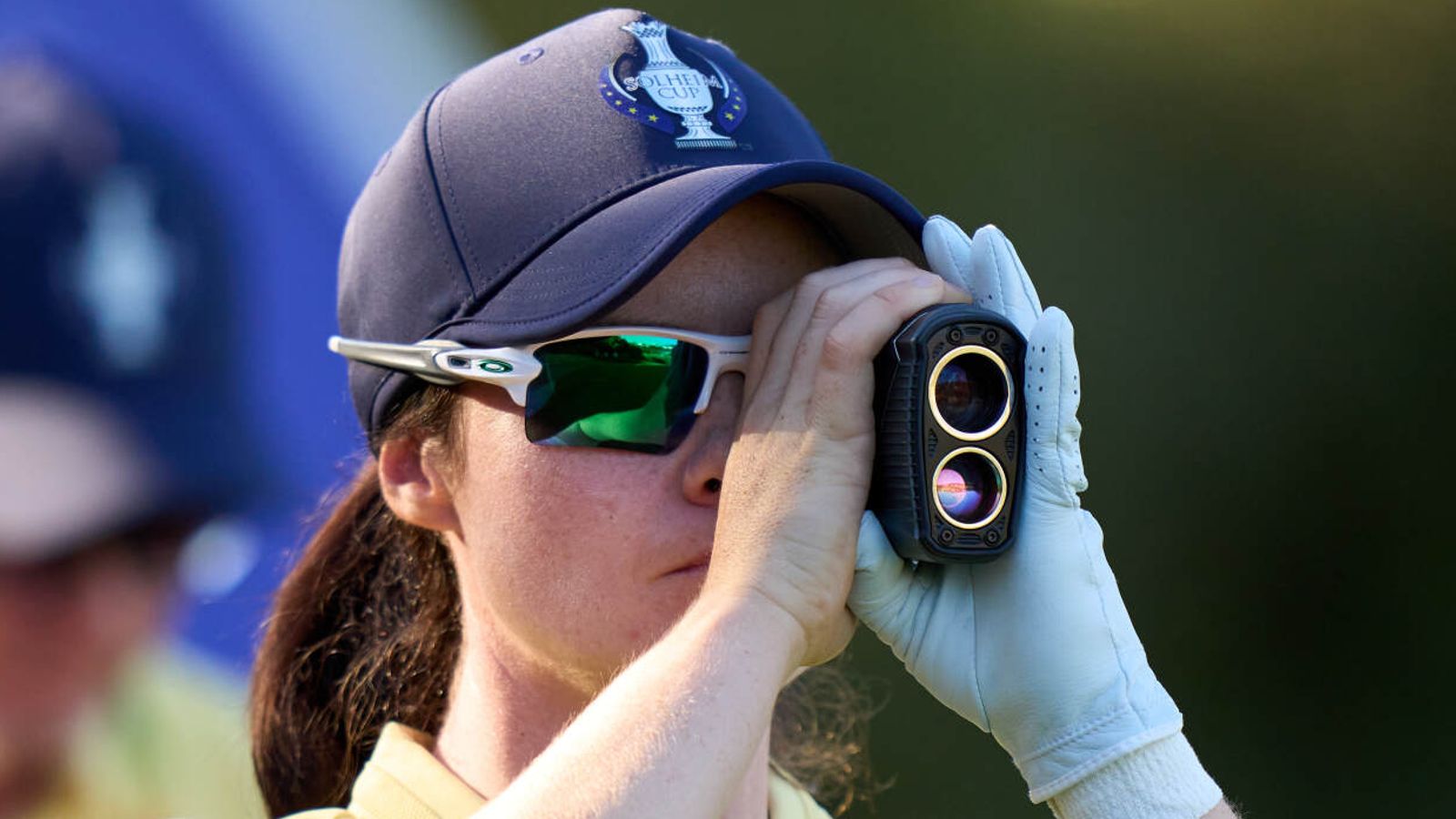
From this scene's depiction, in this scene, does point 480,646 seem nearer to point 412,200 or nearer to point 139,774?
point 412,200

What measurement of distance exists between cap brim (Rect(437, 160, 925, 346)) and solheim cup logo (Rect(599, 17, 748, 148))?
9cm

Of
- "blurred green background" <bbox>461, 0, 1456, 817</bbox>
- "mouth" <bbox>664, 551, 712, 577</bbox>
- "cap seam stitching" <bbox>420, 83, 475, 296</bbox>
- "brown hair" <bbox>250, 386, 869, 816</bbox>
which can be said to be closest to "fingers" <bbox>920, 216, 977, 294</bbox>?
"mouth" <bbox>664, 551, 712, 577</bbox>

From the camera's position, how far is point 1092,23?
104 inches

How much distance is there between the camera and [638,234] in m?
1.35

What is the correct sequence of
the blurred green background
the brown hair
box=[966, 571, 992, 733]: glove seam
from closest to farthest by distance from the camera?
box=[966, 571, 992, 733]: glove seam, the brown hair, the blurred green background

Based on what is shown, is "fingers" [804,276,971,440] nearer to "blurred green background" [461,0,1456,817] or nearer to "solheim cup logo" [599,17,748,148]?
"solheim cup logo" [599,17,748,148]

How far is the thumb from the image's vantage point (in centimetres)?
129

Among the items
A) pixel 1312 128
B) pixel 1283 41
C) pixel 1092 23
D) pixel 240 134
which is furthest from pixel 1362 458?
pixel 240 134

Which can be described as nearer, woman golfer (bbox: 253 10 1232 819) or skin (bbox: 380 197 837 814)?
woman golfer (bbox: 253 10 1232 819)

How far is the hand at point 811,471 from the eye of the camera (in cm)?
125

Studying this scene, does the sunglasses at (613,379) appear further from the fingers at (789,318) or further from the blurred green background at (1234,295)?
the blurred green background at (1234,295)

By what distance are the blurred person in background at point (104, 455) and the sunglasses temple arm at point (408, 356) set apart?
73 centimetres

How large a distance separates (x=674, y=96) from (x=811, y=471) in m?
0.48

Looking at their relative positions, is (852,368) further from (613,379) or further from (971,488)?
(613,379)
